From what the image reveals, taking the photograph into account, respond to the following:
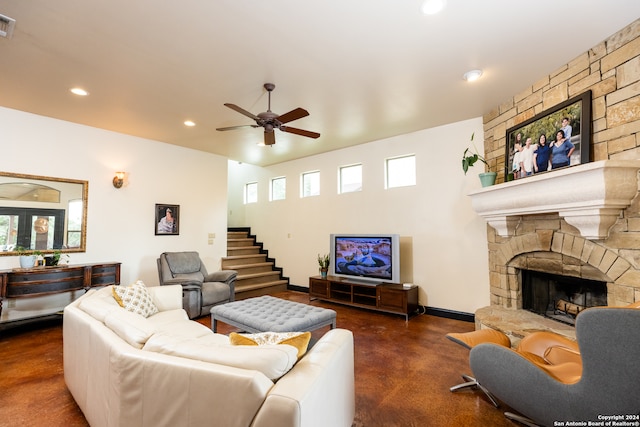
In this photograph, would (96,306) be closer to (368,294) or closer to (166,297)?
(166,297)

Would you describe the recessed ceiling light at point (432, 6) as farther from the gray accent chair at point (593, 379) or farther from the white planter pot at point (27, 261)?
the white planter pot at point (27, 261)

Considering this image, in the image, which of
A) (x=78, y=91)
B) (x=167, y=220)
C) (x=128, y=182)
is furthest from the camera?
(x=167, y=220)

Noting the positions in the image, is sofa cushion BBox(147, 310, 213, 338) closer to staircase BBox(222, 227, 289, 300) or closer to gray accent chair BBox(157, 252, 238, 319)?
gray accent chair BBox(157, 252, 238, 319)

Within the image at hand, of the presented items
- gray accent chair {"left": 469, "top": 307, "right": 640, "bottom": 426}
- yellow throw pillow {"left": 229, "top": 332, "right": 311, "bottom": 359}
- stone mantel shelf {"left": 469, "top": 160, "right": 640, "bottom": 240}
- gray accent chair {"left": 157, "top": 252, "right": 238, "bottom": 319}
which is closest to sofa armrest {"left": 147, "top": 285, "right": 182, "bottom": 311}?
gray accent chair {"left": 157, "top": 252, "right": 238, "bottom": 319}

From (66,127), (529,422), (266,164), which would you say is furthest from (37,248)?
(529,422)

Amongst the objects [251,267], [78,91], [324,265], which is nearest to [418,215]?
[324,265]

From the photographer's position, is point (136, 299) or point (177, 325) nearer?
point (177, 325)

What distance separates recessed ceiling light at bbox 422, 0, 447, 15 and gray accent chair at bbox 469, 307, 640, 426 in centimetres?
205

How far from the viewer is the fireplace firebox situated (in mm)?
2822

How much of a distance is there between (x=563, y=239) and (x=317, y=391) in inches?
118

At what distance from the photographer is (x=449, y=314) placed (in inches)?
168

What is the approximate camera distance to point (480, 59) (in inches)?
106

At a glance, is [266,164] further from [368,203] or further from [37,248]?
[37,248]

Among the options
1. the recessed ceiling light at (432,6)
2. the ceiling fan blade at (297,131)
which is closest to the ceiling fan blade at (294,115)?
the ceiling fan blade at (297,131)
